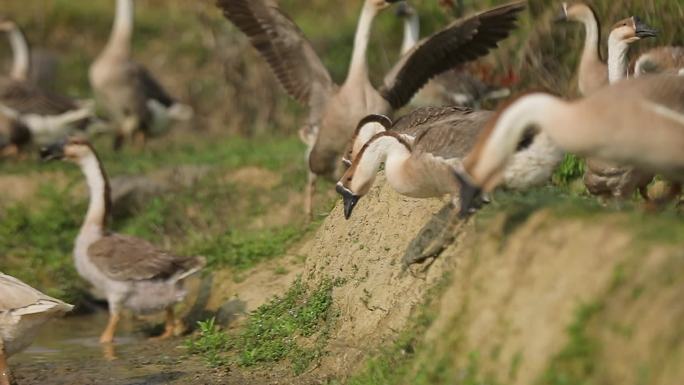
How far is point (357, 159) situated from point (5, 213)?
625 centimetres

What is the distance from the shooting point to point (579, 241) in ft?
18.9

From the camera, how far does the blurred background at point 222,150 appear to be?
39.3ft

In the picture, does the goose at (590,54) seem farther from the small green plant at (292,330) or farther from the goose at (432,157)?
the small green plant at (292,330)

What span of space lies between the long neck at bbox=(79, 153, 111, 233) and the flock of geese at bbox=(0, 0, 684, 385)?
0.04ft

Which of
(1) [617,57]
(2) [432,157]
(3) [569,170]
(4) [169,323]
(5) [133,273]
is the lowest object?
(4) [169,323]

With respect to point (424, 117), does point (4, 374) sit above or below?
below

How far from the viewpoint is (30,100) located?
16250 mm

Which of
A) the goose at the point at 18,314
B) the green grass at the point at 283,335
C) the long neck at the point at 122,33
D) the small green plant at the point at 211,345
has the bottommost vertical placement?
the long neck at the point at 122,33

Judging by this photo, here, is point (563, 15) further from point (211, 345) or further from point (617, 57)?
point (211, 345)

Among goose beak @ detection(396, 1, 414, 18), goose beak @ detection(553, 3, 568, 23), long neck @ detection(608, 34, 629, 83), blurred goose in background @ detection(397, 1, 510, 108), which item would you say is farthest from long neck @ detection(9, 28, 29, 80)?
long neck @ detection(608, 34, 629, 83)

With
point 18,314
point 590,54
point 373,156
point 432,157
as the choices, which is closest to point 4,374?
point 18,314

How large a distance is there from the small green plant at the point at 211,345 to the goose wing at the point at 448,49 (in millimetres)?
3381

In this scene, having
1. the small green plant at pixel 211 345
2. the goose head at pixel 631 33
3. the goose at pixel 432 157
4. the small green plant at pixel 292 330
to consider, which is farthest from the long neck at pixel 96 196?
the goose head at pixel 631 33

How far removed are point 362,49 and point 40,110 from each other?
624 cm
